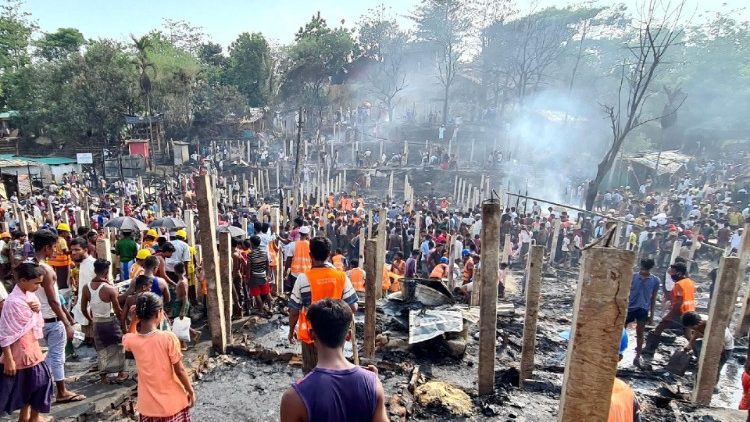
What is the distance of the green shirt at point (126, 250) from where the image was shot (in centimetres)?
880

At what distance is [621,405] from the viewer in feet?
9.77

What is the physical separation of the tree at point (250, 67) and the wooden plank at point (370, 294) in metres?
36.8

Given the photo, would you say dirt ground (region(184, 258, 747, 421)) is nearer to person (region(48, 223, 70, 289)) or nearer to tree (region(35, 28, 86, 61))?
person (region(48, 223, 70, 289))

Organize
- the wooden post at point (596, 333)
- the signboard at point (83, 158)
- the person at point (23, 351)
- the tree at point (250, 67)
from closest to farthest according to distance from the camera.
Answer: the wooden post at point (596, 333) < the person at point (23, 351) < the signboard at point (83, 158) < the tree at point (250, 67)

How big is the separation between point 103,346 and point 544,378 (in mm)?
6431

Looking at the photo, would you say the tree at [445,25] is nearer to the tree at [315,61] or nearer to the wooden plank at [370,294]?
the tree at [315,61]

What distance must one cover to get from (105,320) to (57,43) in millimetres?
47595

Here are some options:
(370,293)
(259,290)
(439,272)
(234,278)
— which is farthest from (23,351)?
(439,272)

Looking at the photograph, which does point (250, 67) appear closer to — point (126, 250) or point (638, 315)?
point (126, 250)

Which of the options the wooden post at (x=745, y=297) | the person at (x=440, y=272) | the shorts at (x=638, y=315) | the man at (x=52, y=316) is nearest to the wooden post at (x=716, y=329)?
the shorts at (x=638, y=315)

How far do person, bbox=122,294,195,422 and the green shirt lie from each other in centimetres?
588

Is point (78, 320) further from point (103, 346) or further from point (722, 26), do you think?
point (722, 26)

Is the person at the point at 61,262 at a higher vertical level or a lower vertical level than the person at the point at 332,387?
lower

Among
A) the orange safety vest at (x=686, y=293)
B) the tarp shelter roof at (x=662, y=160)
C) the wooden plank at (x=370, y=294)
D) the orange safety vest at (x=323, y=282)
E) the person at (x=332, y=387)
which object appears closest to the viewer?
the person at (x=332, y=387)
